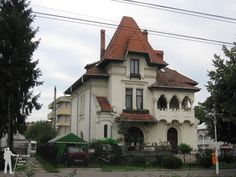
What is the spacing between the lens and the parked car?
34.4m

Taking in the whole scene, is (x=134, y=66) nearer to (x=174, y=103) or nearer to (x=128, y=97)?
(x=128, y=97)

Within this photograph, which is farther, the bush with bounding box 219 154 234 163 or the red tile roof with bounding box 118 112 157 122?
the red tile roof with bounding box 118 112 157 122

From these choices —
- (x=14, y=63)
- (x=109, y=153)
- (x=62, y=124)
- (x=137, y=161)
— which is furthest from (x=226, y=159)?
(x=62, y=124)

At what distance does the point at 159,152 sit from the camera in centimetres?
3984

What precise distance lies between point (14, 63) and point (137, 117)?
1669cm

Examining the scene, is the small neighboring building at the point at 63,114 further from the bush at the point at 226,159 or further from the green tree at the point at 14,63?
the green tree at the point at 14,63

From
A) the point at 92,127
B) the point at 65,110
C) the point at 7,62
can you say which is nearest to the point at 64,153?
the point at 7,62

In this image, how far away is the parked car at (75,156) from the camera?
1353 inches

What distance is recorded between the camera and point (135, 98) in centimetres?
4697

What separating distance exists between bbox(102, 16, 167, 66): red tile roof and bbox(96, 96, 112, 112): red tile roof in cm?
447

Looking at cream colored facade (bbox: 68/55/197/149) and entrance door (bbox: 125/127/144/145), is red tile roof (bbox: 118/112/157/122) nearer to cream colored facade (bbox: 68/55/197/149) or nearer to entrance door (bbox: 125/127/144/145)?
cream colored facade (bbox: 68/55/197/149)

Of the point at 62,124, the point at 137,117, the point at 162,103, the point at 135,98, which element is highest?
the point at 62,124

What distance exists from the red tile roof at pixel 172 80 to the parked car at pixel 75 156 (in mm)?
14462

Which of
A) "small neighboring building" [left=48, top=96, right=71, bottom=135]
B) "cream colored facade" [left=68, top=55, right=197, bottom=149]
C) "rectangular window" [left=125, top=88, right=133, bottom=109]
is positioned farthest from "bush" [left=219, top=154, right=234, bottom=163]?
"small neighboring building" [left=48, top=96, right=71, bottom=135]
